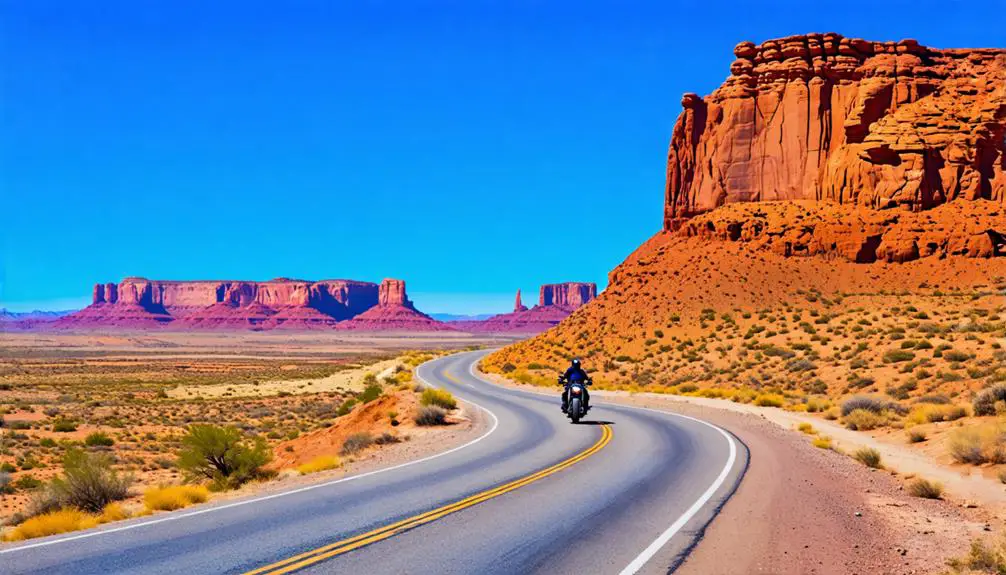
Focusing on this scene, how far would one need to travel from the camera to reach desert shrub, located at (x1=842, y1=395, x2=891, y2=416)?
75.7 ft

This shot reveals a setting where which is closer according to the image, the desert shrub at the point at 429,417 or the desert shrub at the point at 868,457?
the desert shrub at the point at 868,457

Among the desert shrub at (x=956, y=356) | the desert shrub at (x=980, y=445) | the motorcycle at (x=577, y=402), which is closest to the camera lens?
the desert shrub at (x=980, y=445)

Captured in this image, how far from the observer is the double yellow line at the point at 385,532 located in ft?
24.9

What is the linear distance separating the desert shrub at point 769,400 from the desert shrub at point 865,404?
5.61m

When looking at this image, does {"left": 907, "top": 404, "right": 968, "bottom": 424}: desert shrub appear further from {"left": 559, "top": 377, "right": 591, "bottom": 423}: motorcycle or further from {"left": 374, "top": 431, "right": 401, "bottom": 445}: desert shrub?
{"left": 374, "top": 431, "right": 401, "bottom": 445}: desert shrub

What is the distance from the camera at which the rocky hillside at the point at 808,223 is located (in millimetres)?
49250

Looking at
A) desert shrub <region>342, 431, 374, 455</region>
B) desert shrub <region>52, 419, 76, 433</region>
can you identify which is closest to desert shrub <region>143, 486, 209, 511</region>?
desert shrub <region>342, 431, 374, 455</region>

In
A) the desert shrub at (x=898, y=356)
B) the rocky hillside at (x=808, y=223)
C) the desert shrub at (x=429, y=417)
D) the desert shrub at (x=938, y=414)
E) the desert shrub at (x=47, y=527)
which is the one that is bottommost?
the desert shrub at (x=429, y=417)

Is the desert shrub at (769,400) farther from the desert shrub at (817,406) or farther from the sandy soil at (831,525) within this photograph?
the sandy soil at (831,525)

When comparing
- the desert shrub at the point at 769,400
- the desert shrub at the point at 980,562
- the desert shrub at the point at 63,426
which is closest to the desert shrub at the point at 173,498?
the desert shrub at the point at 980,562

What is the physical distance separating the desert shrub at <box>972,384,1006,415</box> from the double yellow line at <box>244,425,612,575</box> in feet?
37.9

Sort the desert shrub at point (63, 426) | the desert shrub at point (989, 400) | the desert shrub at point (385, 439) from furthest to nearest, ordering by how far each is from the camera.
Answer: the desert shrub at point (63, 426) < the desert shrub at point (385, 439) < the desert shrub at point (989, 400)

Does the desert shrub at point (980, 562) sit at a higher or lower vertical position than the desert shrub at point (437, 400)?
higher

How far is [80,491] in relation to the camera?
45.4 feet
